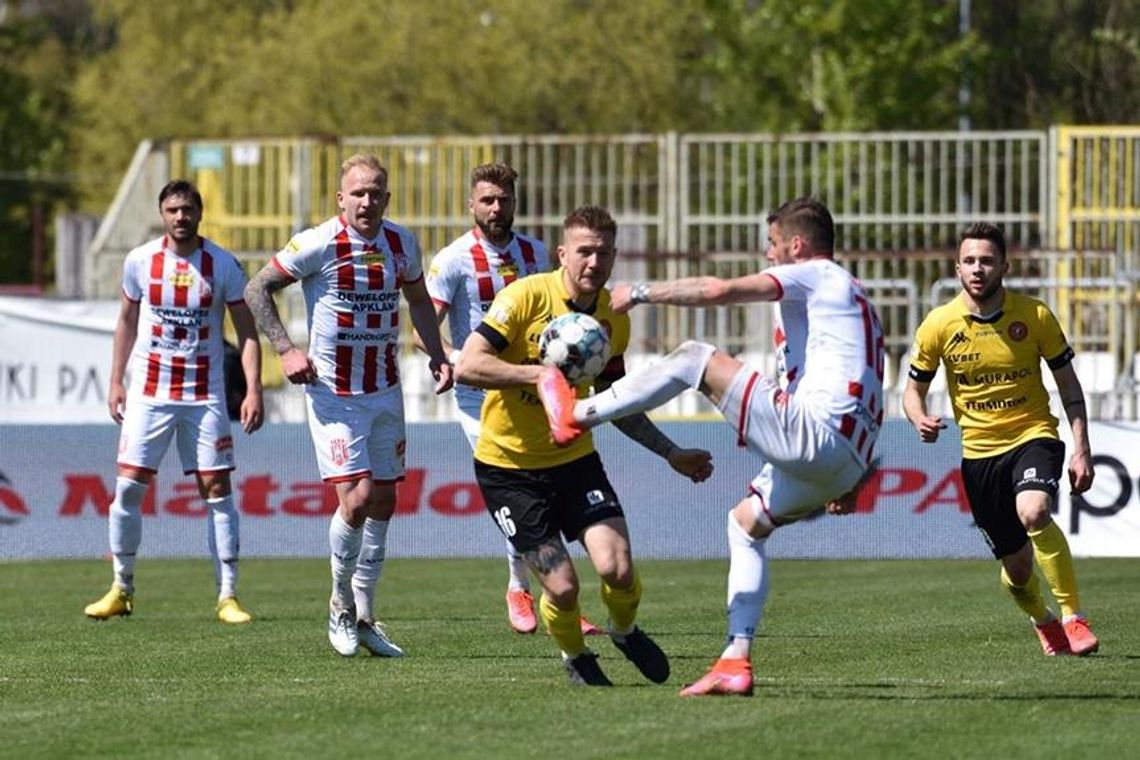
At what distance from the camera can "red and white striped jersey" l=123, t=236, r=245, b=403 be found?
13578mm

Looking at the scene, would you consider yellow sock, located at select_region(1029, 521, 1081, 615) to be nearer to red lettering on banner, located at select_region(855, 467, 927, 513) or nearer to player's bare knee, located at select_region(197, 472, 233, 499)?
player's bare knee, located at select_region(197, 472, 233, 499)

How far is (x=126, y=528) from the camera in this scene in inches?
542

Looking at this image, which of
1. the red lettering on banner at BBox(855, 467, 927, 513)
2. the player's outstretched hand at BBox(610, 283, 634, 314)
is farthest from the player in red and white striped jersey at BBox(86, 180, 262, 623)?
the red lettering on banner at BBox(855, 467, 927, 513)

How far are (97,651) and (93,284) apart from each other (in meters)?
14.1

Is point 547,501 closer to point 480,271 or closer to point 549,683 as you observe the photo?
point 549,683

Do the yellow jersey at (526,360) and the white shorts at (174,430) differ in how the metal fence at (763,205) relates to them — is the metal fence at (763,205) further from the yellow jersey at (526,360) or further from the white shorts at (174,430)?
the yellow jersey at (526,360)

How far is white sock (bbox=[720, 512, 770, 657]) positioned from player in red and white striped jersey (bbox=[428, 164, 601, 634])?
321 centimetres

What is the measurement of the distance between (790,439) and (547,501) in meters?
1.28

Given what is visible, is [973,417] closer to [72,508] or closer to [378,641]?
[378,641]

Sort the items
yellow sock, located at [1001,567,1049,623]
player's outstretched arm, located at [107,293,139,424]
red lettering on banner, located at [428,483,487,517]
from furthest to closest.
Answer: red lettering on banner, located at [428,483,487,517], player's outstretched arm, located at [107,293,139,424], yellow sock, located at [1001,567,1049,623]

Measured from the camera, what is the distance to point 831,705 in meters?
9.20

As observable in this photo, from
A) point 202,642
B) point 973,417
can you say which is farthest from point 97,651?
point 973,417

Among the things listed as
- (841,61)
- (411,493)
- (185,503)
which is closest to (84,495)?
(185,503)

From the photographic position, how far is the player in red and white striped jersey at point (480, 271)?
41.4ft
